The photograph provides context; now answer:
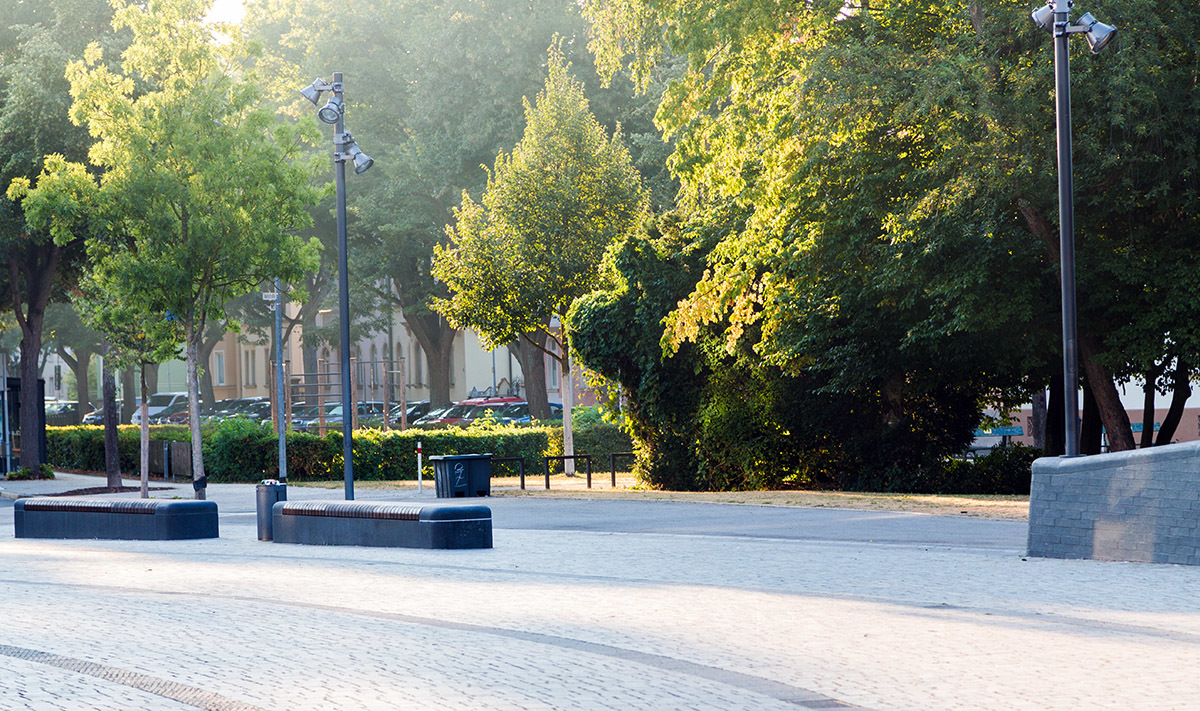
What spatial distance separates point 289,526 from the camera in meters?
16.2

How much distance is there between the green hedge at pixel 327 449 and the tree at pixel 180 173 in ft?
18.0

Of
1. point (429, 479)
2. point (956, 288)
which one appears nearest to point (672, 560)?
point (956, 288)

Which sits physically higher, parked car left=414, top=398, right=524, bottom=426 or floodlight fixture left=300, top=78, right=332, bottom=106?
floodlight fixture left=300, top=78, right=332, bottom=106

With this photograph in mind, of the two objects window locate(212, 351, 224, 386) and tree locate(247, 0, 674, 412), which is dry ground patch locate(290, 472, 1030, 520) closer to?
tree locate(247, 0, 674, 412)

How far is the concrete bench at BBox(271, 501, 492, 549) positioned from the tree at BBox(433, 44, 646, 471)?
49.5 feet

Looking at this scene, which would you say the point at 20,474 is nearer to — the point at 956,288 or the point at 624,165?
the point at 624,165

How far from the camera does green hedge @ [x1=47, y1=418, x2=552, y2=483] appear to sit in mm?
30734

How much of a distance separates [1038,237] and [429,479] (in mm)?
15338

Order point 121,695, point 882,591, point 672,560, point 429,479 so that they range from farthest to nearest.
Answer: point 429,479 → point 672,560 → point 882,591 → point 121,695

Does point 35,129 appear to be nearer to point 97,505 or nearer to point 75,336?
point 97,505

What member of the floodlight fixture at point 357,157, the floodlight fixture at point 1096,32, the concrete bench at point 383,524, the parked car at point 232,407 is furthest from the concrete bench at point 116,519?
the parked car at point 232,407

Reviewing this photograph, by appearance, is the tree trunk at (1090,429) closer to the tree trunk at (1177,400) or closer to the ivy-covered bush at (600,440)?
the tree trunk at (1177,400)

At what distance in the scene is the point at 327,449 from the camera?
3094 cm

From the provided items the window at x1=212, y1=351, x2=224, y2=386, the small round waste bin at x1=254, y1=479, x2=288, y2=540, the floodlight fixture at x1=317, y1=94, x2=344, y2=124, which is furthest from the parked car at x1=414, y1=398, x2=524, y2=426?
the window at x1=212, y1=351, x2=224, y2=386
